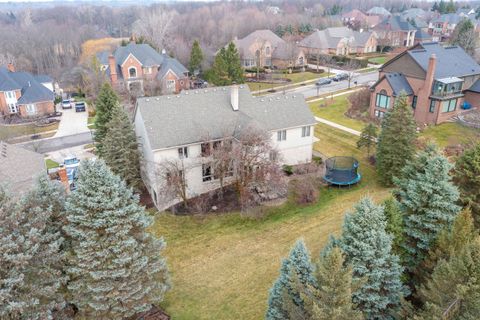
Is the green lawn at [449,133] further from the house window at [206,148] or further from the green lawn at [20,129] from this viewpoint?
the green lawn at [20,129]

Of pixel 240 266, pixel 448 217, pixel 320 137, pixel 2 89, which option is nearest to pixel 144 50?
pixel 2 89

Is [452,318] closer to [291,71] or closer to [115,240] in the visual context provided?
[115,240]

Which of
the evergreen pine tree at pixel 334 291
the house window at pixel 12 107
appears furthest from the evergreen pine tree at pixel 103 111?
the evergreen pine tree at pixel 334 291

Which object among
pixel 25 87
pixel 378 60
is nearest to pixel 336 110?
pixel 378 60

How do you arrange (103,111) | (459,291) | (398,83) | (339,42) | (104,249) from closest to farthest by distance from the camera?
1. (459,291)
2. (104,249)
3. (103,111)
4. (398,83)
5. (339,42)

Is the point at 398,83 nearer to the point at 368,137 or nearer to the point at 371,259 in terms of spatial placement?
the point at 368,137
